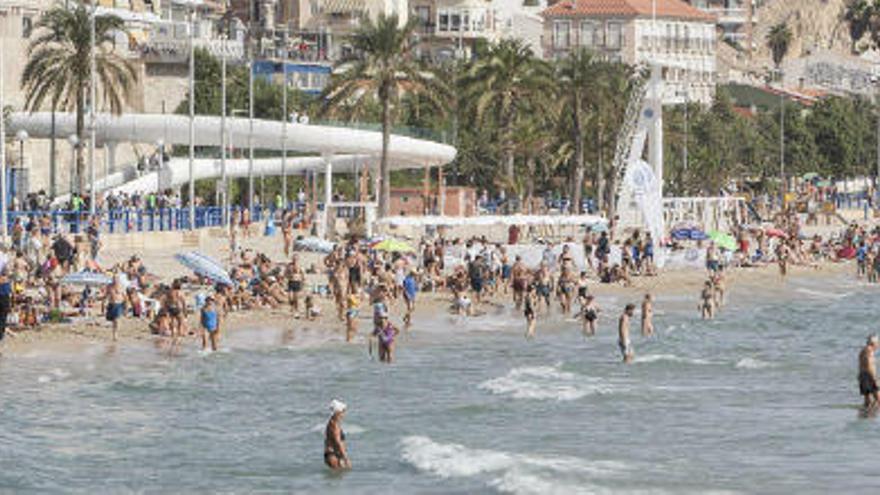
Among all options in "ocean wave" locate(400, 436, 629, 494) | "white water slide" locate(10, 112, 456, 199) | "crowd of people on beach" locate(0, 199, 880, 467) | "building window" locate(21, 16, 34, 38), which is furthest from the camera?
"building window" locate(21, 16, 34, 38)

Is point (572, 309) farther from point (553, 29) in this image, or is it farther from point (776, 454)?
point (553, 29)

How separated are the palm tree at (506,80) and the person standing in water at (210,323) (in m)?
44.9

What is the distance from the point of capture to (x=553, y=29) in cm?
15538

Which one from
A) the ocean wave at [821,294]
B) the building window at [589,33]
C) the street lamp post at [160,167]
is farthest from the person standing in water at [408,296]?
the building window at [589,33]

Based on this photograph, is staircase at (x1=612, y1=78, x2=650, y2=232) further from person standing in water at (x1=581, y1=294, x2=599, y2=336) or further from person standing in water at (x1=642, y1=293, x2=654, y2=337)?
person standing in water at (x1=581, y1=294, x2=599, y2=336)

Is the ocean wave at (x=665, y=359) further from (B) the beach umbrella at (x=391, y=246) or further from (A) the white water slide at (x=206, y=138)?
(A) the white water slide at (x=206, y=138)

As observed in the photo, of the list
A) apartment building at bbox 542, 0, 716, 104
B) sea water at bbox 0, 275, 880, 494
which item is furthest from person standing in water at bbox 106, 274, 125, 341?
apartment building at bbox 542, 0, 716, 104

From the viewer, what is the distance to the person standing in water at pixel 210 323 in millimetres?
43938

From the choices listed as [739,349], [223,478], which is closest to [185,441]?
[223,478]

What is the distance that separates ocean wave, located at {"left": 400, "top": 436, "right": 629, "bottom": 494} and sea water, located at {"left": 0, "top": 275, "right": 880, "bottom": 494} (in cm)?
4

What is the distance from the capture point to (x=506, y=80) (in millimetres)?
89312

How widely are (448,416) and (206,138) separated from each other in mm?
45338

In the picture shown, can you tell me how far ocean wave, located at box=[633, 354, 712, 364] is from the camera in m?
47.5

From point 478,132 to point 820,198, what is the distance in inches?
1071
